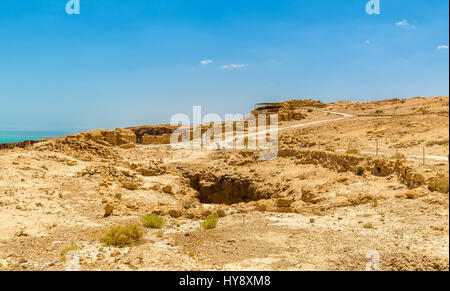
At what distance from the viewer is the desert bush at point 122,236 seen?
7383 mm

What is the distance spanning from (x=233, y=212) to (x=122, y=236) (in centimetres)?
440

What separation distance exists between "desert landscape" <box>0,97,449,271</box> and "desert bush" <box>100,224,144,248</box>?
3 centimetres

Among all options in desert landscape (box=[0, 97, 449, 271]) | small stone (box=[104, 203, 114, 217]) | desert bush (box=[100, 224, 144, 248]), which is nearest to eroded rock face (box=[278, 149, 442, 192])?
desert landscape (box=[0, 97, 449, 271])

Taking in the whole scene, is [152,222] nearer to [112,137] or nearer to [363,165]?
[363,165]

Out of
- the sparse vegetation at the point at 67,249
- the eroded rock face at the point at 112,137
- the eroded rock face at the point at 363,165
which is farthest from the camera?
the eroded rock face at the point at 112,137

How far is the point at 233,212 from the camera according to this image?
Result: 35.8 feet

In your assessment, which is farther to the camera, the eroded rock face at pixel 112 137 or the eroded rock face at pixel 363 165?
the eroded rock face at pixel 112 137

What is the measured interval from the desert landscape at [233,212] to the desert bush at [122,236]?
0.03 meters

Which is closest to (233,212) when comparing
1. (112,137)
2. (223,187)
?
(223,187)

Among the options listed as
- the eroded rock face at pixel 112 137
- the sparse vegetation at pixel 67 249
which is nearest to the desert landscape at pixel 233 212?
the sparse vegetation at pixel 67 249

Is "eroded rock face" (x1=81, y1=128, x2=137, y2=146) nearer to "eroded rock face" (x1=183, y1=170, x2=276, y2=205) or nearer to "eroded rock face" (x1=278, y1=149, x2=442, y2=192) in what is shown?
"eroded rock face" (x1=183, y1=170, x2=276, y2=205)

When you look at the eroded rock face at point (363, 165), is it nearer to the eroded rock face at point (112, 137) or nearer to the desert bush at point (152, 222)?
the desert bush at point (152, 222)

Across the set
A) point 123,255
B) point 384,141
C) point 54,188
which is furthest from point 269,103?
point 123,255

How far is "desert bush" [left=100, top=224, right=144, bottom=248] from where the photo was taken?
24.2 ft
